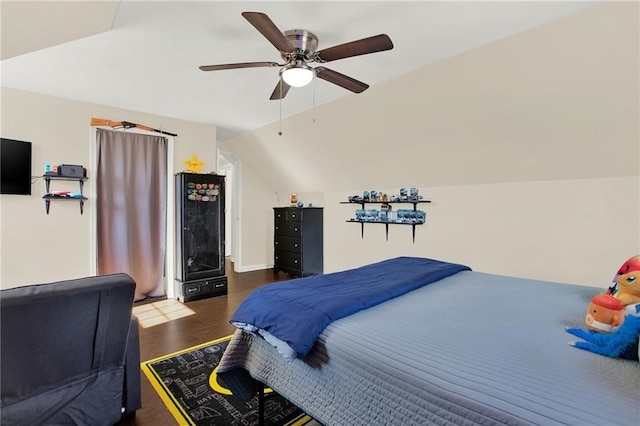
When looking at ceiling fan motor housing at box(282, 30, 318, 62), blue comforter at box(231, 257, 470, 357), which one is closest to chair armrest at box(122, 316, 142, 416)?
blue comforter at box(231, 257, 470, 357)

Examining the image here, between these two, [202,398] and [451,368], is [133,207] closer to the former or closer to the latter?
[202,398]

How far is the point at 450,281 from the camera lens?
2.18 m

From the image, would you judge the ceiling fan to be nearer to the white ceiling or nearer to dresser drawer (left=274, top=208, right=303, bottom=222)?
the white ceiling

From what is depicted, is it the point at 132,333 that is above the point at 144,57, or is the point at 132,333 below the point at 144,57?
below

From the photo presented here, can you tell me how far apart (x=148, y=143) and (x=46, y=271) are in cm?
188

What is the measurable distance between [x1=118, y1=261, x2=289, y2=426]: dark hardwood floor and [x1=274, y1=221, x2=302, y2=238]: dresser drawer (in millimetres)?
1183

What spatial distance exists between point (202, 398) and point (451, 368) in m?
1.71

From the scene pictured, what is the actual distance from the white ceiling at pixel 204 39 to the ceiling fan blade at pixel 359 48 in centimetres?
28

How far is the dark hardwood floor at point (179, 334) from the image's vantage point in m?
1.86

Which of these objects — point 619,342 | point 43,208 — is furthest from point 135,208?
point 619,342

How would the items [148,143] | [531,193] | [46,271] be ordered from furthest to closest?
[148,143], [46,271], [531,193]

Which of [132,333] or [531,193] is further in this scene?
[531,193]

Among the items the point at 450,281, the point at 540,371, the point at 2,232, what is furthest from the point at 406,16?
the point at 2,232

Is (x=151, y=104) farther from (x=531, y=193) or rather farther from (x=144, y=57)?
(x=531, y=193)
